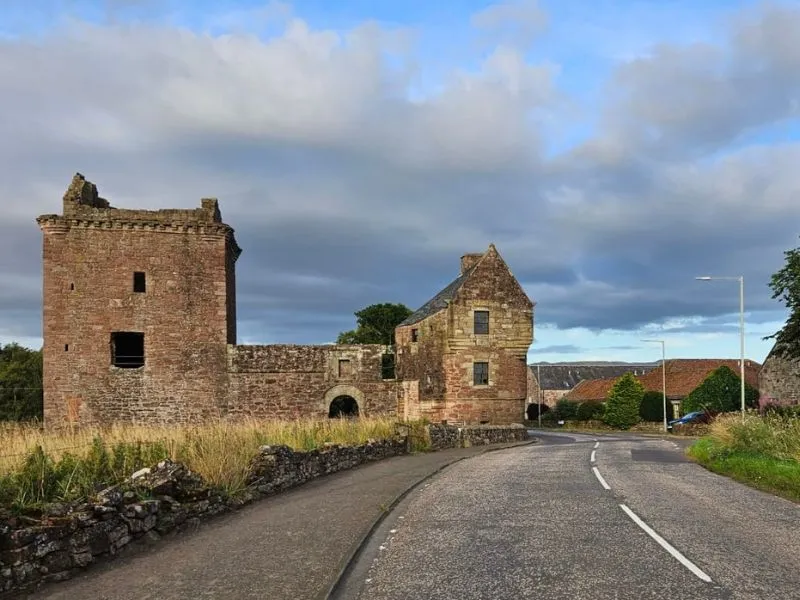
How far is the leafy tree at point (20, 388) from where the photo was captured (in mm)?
59553

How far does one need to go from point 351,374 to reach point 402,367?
2.94 meters

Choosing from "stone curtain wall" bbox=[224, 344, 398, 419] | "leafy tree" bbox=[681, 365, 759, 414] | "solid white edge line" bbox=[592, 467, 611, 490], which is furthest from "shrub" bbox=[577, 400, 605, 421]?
"solid white edge line" bbox=[592, 467, 611, 490]

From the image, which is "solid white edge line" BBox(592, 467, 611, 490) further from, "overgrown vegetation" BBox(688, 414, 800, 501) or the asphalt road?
"overgrown vegetation" BBox(688, 414, 800, 501)

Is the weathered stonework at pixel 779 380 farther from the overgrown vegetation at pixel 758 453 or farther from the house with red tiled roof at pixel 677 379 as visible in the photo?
the overgrown vegetation at pixel 758 453

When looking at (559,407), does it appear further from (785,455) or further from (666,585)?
(666,585)

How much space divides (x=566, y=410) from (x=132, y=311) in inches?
1750

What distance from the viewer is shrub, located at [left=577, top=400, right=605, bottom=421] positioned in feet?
210

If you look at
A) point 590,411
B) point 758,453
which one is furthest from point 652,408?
point 758,453

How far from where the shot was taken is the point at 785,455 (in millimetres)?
18672

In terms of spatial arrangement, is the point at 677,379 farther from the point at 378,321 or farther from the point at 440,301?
the point at 440,301

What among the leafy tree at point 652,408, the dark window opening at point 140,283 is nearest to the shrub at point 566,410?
the leafy tree at point 652,408

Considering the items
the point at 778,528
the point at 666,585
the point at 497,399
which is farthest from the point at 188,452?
the point at 497,399

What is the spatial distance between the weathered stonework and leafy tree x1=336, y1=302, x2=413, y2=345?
35306 millimetres

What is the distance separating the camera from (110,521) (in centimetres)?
855
